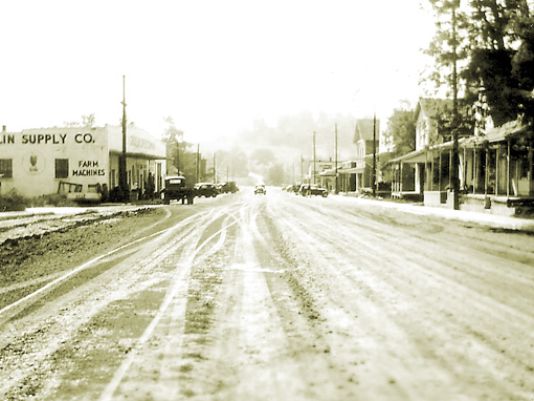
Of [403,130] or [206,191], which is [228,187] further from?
[403,130]

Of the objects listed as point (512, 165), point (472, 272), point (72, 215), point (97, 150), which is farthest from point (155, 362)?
point (97, 150)

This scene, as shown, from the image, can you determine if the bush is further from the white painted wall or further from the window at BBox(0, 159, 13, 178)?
the window at BBox(0, 159, 13, 178)

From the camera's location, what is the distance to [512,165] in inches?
1336

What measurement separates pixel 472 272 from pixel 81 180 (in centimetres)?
4166

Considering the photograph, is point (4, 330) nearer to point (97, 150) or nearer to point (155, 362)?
point (155, 362)

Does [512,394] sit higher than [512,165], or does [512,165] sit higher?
[512,165]

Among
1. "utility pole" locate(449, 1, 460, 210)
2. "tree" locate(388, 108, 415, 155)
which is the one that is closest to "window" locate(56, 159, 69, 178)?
"utility pole" locate(449, 1, 460, 210)

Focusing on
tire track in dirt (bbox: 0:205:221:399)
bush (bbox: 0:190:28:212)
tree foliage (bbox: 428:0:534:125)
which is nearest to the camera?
tire track in dirt (bbox: 0:205:221:399)

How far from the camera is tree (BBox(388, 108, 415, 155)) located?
61.9m

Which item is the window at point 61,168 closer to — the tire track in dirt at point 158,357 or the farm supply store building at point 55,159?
the farm supply store building at point 55,159

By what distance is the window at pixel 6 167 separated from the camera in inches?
1978

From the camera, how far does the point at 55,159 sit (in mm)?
50031

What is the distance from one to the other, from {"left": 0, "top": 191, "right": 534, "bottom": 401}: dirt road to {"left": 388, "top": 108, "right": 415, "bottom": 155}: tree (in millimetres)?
48421

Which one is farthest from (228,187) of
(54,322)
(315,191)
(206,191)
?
(54,322)
